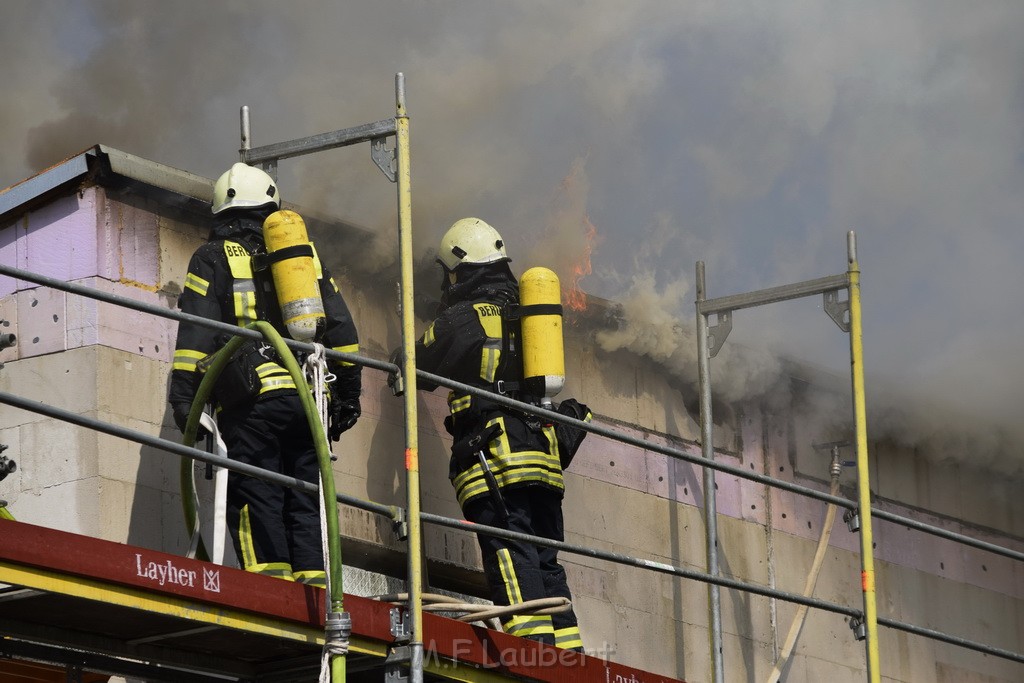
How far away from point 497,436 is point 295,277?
1.53m

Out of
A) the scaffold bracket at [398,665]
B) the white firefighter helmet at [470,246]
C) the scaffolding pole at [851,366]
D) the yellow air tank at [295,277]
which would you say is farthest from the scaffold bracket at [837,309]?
the scaffold bracket at [398,665]

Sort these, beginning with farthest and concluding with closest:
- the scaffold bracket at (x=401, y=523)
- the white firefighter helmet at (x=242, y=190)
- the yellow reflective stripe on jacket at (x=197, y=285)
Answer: the white firefighter helmet at (x=242, y=190) → the yellow reflective stripe on jacket at (x=197, y=285) → the scaffold bracket at (x=401, y=523)

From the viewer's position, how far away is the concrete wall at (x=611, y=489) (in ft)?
26.6

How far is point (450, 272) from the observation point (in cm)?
905

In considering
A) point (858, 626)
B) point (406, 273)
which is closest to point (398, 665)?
point (406, 273)

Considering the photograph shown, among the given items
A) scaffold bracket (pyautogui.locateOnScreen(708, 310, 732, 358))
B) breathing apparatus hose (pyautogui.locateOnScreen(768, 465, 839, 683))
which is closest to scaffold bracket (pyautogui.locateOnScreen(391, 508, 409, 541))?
scaffold bracket (pyautogui.locateOnScreen(708, 310, 732, 358))

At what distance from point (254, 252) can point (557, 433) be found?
190 cm

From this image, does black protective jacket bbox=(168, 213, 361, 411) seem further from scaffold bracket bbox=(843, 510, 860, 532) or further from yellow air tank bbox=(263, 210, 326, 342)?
scaffold bracket bbox=(843, 510, 860, 532)

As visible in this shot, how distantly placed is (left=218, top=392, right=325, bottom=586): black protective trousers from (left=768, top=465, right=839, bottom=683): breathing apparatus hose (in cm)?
411

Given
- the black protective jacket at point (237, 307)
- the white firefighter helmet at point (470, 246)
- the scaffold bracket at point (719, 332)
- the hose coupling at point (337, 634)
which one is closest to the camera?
the hose coupling at point (337, 634)

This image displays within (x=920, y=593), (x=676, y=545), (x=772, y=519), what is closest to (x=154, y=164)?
(x=676, y=545)

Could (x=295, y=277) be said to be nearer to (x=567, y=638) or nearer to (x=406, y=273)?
(x=406, y=273)

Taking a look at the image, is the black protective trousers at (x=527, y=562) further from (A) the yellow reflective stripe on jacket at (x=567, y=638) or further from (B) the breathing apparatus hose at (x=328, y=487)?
(B) the breathing apparatus hose at (x=328, y=487)

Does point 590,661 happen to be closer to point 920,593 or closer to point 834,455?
point 834,455
